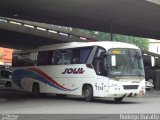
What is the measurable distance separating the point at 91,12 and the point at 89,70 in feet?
34.6

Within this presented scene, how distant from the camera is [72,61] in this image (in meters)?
24.4

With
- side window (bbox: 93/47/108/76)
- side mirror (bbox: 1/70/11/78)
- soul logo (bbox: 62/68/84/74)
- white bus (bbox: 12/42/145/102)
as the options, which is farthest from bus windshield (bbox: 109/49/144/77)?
side mirror (bbox: 1/70/11/78)

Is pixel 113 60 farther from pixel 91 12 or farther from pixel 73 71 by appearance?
pixel 91 12

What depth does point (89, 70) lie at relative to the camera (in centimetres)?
2300

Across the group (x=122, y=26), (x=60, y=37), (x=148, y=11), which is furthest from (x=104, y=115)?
(x=60, y=37)

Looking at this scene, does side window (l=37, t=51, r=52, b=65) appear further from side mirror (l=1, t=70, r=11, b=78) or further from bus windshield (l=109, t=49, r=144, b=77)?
side mirror (l=1, t=70, r=11, b=78)

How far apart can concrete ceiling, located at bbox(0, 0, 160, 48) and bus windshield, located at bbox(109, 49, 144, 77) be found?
6.00 metres

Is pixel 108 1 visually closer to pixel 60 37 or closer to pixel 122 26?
pixel 122 26

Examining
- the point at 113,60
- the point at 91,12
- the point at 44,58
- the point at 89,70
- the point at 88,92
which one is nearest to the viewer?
the point at 113,60

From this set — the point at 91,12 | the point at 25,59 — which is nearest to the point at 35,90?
the point at 25,59

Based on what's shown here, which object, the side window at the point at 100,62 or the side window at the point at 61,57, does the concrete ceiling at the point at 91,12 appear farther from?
the side window at the point at 100,62

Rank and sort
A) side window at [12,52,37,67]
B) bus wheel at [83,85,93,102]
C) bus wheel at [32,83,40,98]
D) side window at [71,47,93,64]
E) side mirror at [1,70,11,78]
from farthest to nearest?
side mirror at [1,70,11,78], side window at [12,52,37,67], bus wheel at [32,83,40,98], side window at [71,47,93,64], bus wheel at [83,85,93,102]

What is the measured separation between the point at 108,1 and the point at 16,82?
821 cm

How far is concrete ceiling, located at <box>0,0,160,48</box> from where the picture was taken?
29.0 meters
